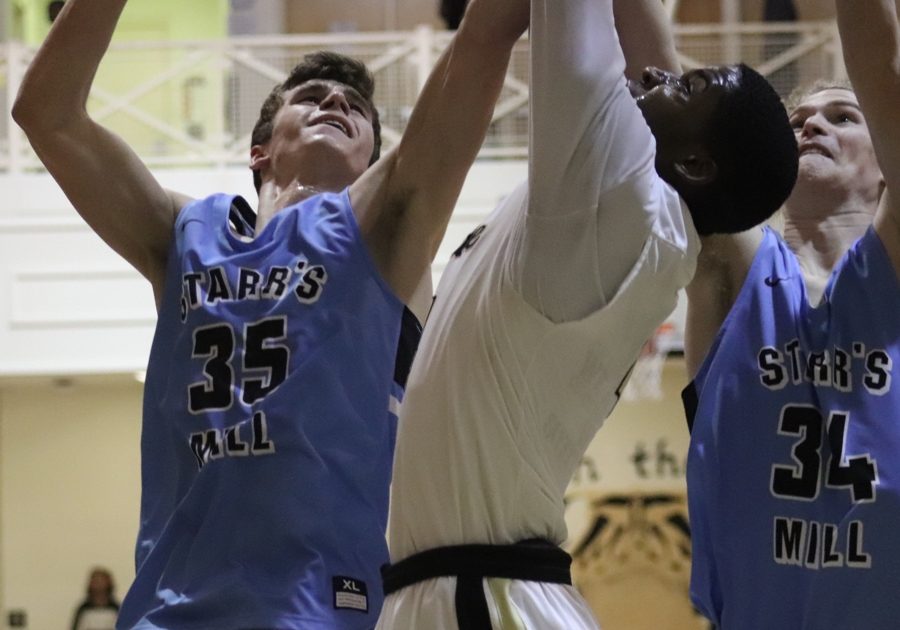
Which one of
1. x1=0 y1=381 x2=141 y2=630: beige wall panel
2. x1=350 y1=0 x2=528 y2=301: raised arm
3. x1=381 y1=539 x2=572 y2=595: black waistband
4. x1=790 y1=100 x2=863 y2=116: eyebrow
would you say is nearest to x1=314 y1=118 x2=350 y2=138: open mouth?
x1=350 y1=0 x2=528 y2=301: raised arm

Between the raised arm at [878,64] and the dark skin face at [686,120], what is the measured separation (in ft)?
1.98

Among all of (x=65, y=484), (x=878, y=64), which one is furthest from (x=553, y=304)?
(x=65, y=484)

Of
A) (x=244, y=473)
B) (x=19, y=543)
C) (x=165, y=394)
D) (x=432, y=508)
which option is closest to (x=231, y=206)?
(x=165, y=394)

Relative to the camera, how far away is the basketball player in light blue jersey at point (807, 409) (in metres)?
2.75

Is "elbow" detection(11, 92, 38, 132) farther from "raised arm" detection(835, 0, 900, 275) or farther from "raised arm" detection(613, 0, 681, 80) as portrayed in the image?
"raised arm" detection(835, 0, 900, 275)

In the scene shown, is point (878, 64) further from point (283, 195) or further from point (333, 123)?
point (283, 195)

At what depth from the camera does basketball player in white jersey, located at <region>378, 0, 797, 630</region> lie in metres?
1.97

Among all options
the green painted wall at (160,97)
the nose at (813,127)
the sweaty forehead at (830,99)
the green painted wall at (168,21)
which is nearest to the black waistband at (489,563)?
the nose at (813,127)

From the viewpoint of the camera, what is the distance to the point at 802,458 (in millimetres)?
2842

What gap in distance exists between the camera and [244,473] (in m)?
2.63

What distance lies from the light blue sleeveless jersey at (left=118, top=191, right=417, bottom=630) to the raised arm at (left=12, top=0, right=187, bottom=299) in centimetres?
18

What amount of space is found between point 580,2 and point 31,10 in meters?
13.1

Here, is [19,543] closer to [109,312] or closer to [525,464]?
[109,312]

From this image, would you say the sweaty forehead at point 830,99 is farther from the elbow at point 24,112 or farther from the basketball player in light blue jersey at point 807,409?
the elbow at point 24,112
